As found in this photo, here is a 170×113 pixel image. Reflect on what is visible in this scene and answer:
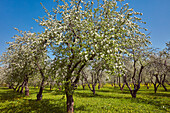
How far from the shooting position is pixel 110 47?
869cm

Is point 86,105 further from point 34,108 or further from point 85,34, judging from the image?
point 85,34

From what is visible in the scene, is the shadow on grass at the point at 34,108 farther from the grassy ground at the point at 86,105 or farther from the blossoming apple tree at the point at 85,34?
the blossoming apple tree at the point at 85,34

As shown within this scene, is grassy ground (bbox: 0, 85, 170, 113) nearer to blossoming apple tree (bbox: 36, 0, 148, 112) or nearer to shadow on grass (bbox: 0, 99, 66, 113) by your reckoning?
shadow on grass (bbox: 0, 99, 66, 113)

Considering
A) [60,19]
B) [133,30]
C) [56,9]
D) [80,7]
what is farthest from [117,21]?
[56,9]

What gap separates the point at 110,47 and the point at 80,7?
550 centimetres

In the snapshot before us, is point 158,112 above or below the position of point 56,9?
below

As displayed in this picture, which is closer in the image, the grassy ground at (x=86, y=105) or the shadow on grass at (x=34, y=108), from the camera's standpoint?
the shadow on grass at (x=34, y=108)

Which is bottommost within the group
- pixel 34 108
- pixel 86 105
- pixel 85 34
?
pixel 86 105

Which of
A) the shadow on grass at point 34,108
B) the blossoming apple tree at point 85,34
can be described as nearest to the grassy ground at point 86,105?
the shadow on grass at point 34,108

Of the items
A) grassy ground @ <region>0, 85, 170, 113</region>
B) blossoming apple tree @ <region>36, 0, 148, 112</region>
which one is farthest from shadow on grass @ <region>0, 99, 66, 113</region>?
blossoming apple tree @ <region>36, 0, 148, 112</region>

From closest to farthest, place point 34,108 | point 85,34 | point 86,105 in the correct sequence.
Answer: point 85,34 < point 34,108 < point 86,105

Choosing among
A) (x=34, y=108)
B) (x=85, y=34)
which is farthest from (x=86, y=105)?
(x=85, y=34)

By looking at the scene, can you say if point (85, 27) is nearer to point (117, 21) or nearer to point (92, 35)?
point (92, 35)

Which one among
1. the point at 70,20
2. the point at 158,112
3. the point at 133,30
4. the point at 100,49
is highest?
the point at 70,20
